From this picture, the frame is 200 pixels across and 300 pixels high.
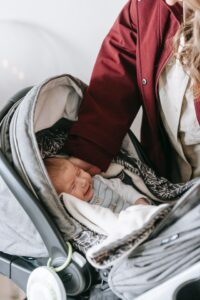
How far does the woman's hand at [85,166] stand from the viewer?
1.04 metres

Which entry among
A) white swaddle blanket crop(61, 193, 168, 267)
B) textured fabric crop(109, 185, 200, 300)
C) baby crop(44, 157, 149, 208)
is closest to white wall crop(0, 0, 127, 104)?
baby crop(44, 157, 149, 208)

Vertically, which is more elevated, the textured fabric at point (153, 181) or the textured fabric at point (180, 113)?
the textured fabric at point (180, 113)

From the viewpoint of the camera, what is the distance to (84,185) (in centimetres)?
100

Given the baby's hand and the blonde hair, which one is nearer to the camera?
the blonde hair

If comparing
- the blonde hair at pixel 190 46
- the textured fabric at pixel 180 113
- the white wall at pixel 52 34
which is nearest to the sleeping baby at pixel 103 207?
the textured fabric at pixel 180 113

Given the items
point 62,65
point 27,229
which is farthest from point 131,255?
point 62,65

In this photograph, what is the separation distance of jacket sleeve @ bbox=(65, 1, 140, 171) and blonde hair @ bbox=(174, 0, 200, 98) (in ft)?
0.53

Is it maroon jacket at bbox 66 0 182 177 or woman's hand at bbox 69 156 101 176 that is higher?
maroon jacket at bbox 66 0 182 177

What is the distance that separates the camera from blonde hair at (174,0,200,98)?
0.89m

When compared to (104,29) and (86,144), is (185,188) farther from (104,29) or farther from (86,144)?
(104,29)

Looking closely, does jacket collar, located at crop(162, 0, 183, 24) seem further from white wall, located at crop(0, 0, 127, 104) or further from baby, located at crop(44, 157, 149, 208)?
white wall, located at crop(0, 0, 127, 104)

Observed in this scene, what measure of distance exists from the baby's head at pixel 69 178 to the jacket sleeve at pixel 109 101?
0.15 feet

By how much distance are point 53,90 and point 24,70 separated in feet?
1.38

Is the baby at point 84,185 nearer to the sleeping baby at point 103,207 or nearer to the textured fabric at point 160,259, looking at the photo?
the sleeping baby at point 103,207
